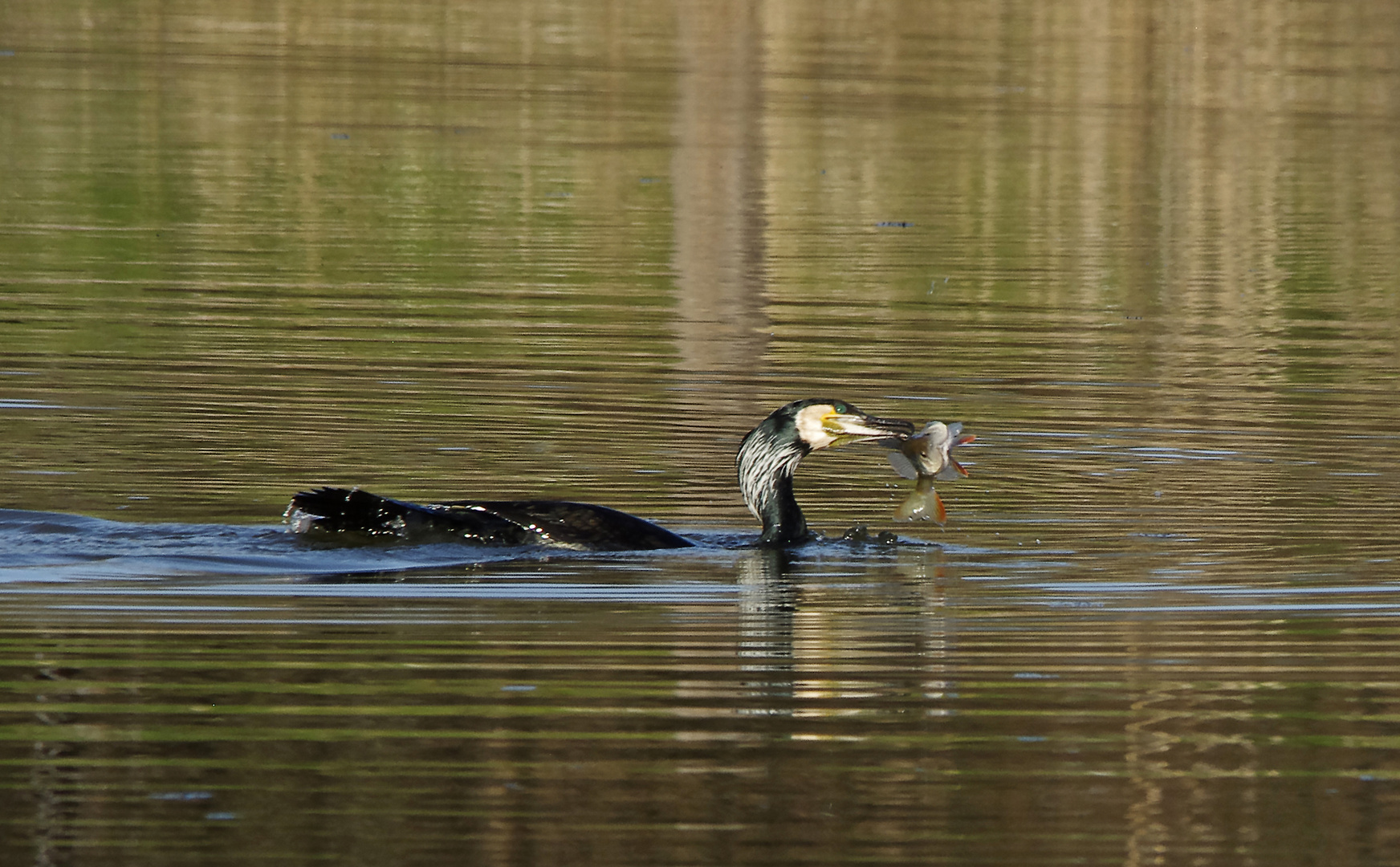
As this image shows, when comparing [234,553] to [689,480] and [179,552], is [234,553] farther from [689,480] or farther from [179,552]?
[689,480]

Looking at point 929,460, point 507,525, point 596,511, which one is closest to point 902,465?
point 929,460

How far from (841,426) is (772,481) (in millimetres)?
505

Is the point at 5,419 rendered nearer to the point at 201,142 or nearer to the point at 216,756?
the point at 216,756

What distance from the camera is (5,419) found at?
613 inches

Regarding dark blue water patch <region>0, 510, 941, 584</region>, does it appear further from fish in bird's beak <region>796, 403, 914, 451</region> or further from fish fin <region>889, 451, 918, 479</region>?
fish in bird's beak <region>796, 403, 914, 451</region>

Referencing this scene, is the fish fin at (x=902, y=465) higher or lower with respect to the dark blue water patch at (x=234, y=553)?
higher

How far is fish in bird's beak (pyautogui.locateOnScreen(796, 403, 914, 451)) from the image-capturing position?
12.6 m

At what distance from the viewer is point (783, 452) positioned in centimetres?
1304

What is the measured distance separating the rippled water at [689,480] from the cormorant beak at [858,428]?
591 mm

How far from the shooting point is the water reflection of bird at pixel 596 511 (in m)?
Answer: 12.1

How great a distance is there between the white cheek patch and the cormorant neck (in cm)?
8

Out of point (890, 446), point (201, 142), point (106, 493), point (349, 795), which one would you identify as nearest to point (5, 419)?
point (106, 493)

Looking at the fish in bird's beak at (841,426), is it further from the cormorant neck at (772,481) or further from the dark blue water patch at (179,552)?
the dark blue water patch at (179,552)

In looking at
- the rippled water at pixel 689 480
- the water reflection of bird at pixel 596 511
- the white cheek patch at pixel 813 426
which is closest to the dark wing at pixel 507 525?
the water reflection of bird at pixel 596 511
